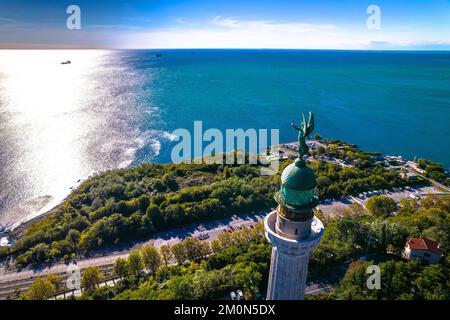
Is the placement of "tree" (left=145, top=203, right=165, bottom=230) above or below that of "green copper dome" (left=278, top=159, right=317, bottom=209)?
below

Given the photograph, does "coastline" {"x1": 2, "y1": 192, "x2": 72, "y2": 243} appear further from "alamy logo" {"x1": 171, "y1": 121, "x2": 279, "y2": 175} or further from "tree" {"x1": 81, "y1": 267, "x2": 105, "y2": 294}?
"alamy logo" {"x1": 171, "y1": 121, "x2": 279, "y2": 175}

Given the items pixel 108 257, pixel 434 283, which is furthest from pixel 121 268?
pixel 434 283

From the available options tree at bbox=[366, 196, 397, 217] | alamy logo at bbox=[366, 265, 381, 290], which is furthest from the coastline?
tree at bbox=[366, 196, 397, 217]

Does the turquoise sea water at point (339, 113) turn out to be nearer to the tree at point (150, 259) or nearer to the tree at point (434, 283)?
the tree at point (150, 259)

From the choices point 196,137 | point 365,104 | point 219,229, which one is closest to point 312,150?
point 196,137

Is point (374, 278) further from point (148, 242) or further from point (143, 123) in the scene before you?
point (143, 123)

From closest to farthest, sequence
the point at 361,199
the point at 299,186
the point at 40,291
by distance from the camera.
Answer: the point at 299,186 → the point at 40,291 → the point at 361,199
